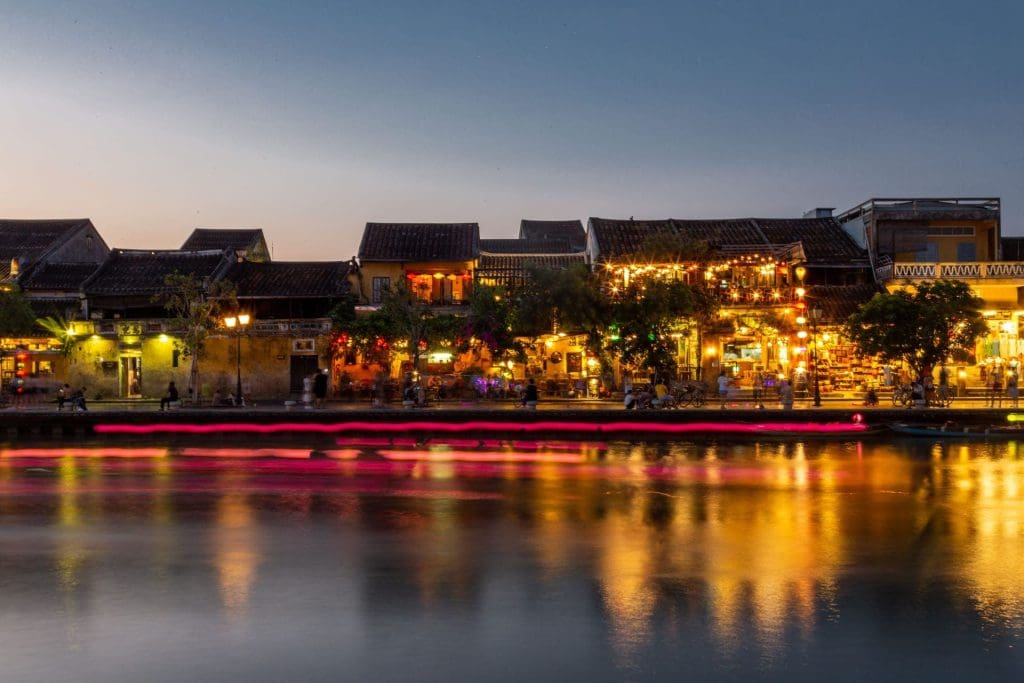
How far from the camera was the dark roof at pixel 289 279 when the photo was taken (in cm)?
4209

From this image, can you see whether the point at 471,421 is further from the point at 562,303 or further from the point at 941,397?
the point at 941,397

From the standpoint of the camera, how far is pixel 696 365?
4000 cm

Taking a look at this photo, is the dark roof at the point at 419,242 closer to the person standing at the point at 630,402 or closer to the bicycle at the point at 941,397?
the person standing at the point at 630,402

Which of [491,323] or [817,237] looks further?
[817,237]

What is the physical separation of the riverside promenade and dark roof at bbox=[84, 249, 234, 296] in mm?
10876

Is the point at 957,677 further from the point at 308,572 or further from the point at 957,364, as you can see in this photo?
the point at 957,364

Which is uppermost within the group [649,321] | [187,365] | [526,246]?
[526,246]

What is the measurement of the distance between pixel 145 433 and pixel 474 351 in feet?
45.9

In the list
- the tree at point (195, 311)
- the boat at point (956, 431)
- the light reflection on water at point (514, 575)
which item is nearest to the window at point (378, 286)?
the tree at point (195, 311)

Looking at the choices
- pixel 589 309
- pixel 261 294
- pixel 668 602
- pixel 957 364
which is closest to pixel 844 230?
A: pixel 957 364

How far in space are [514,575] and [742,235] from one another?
34339 mm

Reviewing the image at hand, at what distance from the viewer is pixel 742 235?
43312 millimetres

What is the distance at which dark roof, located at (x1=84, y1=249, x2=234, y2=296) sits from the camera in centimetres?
4203

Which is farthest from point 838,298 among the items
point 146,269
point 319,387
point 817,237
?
point 146,269
